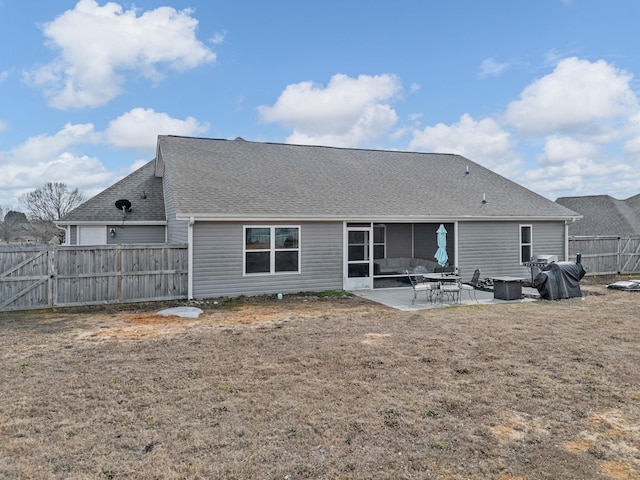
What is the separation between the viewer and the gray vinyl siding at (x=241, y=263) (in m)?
11.6

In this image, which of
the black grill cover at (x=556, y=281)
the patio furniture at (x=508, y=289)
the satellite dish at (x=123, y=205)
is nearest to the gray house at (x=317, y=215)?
the satellite dish at (x=123, y=205)

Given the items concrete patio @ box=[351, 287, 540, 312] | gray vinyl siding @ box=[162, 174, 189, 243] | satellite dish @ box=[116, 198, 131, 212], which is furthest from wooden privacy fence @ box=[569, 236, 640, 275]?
satellite dish @ box=[116, 198, 131, 212]

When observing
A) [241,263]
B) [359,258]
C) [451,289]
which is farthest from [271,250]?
[451,289]

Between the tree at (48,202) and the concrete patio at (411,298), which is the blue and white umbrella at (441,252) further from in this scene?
the tree at (48,202)

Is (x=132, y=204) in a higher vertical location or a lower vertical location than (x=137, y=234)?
higher

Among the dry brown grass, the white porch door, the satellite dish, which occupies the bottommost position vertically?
the dry brown grass

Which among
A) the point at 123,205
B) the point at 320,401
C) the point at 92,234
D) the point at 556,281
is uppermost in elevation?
the point at 123,205

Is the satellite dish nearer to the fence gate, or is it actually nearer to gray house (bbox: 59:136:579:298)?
gray house (bbox: 59:136:579:298)

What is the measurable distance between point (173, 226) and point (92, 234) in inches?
129

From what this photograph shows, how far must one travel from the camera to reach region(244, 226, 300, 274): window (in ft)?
39.7

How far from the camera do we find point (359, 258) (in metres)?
13.7

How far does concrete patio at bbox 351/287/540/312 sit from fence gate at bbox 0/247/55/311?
826 centimetres

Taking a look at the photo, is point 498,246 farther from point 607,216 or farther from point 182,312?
point 607,216

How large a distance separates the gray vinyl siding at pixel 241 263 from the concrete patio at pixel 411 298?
131 cm
